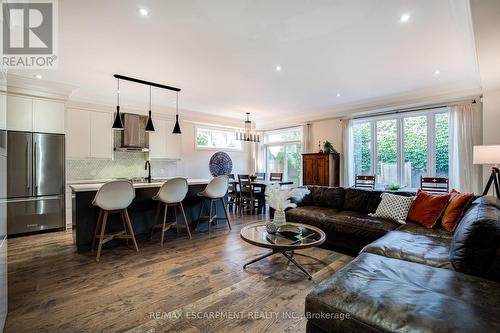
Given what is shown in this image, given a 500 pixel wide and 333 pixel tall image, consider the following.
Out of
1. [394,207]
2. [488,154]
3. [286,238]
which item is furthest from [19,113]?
[488,154]

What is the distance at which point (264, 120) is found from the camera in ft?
25.9

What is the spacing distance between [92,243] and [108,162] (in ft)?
9.00

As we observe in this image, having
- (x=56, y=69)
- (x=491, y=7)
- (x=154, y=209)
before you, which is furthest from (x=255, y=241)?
(x=56, y=69)

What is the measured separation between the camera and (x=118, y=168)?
5.69 meters

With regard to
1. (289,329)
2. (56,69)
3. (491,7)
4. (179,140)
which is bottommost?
(289,329)

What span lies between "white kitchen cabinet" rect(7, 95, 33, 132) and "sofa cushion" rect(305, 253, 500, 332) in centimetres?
533

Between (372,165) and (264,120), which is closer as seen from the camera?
(372,165)

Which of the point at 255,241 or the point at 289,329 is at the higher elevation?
the point at 255,241

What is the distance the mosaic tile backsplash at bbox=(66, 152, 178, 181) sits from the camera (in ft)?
16.9

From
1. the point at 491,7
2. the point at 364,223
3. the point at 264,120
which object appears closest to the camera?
the point at 491,7

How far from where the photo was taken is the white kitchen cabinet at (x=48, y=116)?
14.1ft

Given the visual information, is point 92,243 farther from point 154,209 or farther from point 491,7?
point 491,7

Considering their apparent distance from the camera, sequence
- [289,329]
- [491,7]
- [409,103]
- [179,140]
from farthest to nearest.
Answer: [179,140], [409,103], [491,7], [289,329]

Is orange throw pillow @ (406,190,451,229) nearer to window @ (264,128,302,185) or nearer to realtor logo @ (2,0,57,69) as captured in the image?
window @ (264,128,302,185)
